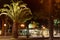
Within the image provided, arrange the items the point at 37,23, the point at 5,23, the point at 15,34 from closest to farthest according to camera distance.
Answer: the point at 15,34 → the point at 5,23 → the point at 37,23

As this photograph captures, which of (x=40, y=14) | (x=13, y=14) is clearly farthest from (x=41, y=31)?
(x=13, y=14)

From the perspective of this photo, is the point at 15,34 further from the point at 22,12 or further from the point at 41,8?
the point at 41,8

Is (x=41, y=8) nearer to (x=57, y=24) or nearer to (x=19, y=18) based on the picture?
(x=57, y=24)

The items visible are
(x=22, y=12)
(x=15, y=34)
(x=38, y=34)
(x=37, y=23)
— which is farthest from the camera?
(x=37, y=23)

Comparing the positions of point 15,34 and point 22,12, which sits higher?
point 22,12

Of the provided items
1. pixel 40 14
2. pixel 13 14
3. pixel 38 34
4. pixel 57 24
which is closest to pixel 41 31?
pixel 38 34

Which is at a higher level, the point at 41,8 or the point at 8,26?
the point at 41,8

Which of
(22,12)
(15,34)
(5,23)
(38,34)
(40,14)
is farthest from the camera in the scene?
(5,23)

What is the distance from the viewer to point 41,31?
29594 millimetres

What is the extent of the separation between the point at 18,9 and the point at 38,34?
23.8ft

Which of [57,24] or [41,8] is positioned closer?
[41,8]

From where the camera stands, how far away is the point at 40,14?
3142cm

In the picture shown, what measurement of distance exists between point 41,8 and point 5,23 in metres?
6.60

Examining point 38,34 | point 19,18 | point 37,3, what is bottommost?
point 38,34
